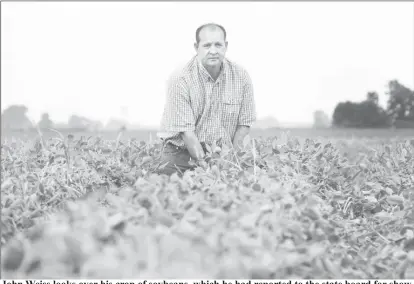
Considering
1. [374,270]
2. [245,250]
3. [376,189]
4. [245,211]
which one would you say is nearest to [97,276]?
[245,250]

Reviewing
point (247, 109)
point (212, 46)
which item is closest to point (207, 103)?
point (247, 109)

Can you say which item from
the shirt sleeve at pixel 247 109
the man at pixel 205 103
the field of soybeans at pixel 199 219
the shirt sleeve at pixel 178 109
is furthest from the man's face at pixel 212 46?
the field of soybeans at pixel 199 219

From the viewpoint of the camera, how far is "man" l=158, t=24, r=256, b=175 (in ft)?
14.0

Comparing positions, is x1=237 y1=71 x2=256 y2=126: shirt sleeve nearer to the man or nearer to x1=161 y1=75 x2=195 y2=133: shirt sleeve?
the man

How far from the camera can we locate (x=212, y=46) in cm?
421

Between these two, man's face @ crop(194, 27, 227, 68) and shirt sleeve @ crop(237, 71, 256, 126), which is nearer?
man's face @ crop(194, 27, 227, 68)

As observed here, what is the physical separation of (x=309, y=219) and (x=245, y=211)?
46cm

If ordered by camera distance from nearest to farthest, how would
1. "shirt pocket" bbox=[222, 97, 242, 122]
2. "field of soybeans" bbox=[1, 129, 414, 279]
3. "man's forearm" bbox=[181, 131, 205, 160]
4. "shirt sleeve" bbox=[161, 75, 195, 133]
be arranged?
"field of soybeans" bbox=[1, 129, 414, 279] < "man's forearm" bbox=[181, 131, 205, 160] < "shirt sleeve" bbox=[161, 75, 195, 133] < "shirt pocket" bbox=[222, 97, 242, 122]

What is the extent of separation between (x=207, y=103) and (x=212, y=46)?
1.72 ft

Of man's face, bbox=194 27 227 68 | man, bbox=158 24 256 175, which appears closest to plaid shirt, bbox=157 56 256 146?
man, bbox=158 24 256 175

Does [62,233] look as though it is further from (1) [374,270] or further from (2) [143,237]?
(1) [374,270]

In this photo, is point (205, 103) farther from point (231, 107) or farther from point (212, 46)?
point (212, 46)

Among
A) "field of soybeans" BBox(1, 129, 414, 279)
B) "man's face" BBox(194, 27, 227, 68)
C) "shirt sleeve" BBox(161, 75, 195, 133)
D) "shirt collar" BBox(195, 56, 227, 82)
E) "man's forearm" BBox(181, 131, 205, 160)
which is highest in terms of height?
"man's face" BBox(194, 27, 227, 68)

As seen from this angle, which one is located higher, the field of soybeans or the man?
the man
